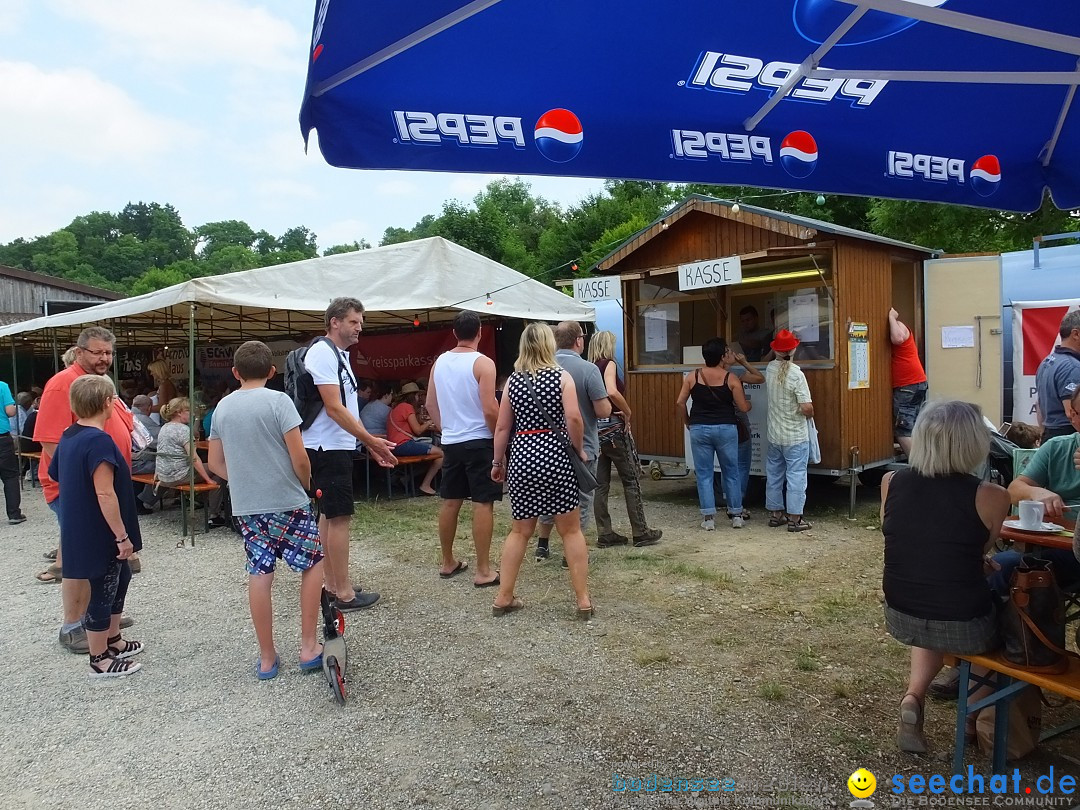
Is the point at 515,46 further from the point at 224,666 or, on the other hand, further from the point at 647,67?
the point at 224,666

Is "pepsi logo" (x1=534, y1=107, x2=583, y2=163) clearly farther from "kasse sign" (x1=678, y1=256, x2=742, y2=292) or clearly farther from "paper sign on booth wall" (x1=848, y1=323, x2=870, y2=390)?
"paper sign on booth wall" (x1=848, y1=323, x2=870, y2=390)

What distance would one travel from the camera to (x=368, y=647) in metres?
4.08

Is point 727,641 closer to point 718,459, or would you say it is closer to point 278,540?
point 278,540

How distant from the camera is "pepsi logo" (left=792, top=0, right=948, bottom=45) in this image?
7.04 feet

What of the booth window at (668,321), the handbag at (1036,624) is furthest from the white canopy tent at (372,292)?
the handbag at (1036,624)

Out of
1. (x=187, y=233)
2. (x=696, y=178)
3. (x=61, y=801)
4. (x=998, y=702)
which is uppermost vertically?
(x=187, y=233)

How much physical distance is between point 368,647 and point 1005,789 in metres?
2.96

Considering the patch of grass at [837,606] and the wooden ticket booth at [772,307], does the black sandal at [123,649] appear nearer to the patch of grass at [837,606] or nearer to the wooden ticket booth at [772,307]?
the patch of grass at [837,606]

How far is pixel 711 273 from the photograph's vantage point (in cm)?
706

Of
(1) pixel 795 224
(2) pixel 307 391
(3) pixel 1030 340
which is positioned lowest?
(2) pixel 307 391

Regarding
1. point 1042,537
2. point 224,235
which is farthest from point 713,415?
point 224,235

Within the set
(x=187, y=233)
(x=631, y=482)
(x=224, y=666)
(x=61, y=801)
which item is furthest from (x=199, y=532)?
(x=187, y=233)

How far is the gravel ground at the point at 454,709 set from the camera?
9.06ft

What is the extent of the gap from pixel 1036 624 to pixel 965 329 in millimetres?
5850
